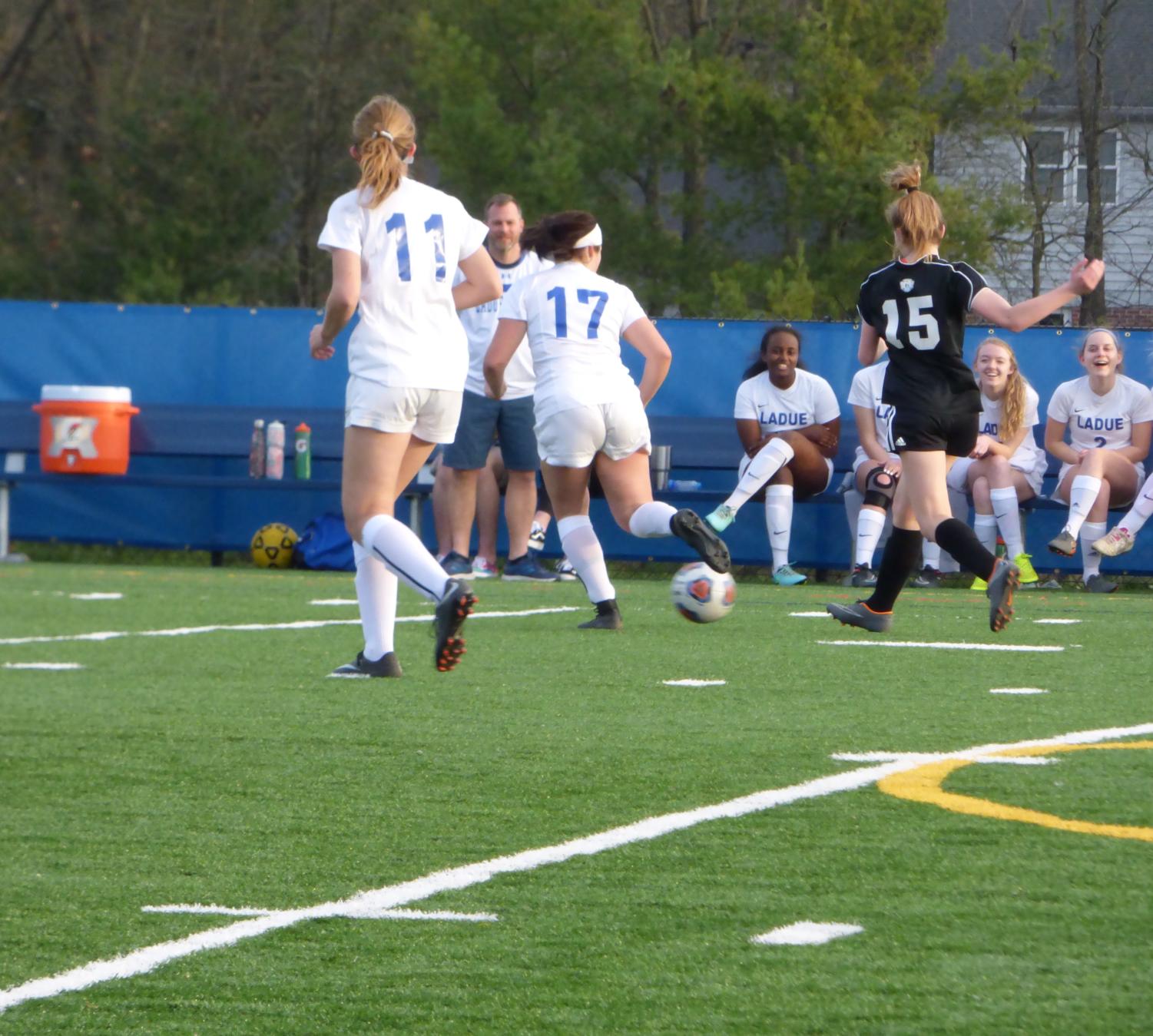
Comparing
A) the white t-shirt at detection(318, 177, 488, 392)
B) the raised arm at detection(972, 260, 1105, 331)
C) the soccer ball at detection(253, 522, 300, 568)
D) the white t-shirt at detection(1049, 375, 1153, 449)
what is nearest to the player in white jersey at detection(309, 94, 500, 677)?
the white t-shirt at detection(318, 177, 488, 392)

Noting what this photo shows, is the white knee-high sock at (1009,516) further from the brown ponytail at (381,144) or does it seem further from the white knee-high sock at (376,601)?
the brown ponytail at (381,144)

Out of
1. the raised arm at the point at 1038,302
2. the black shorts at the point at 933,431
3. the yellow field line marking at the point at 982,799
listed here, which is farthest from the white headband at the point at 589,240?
the yellow field line marking at the point at 982,799

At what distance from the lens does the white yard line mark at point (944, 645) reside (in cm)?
824

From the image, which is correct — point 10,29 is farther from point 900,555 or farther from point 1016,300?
point 900,555

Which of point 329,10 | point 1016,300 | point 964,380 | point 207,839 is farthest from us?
point 329,10

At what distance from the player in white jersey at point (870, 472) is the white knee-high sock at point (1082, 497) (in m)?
1.10

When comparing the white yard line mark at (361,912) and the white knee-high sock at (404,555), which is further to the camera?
the white knee-high sock at (404,555)

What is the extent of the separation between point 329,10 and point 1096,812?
982 inches

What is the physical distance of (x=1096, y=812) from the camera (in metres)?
4.41

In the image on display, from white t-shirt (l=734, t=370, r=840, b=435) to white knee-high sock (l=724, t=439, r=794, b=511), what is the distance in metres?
0.23

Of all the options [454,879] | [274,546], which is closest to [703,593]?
[454,879]

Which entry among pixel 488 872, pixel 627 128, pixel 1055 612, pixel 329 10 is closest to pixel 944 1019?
pixel 488 872

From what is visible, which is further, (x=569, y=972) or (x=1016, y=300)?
(x=1016, y=300)

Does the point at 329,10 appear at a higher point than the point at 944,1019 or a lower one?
higher
